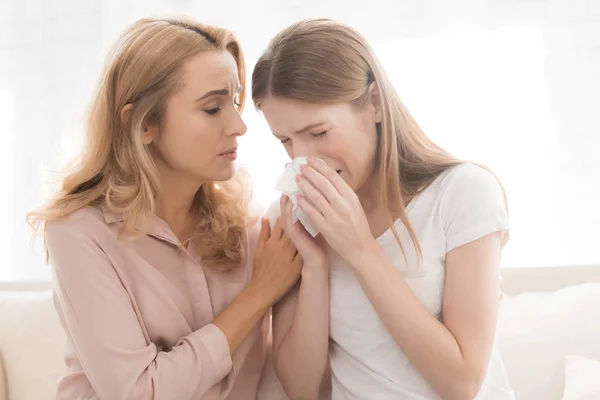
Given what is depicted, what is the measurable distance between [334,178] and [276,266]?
0.32 meters

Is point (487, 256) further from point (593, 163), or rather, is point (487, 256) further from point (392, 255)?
point (593, 163)

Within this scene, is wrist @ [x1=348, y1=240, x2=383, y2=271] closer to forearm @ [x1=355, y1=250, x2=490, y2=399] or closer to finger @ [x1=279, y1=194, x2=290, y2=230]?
forearm @ [x1=355, y1=250, x2=490, y2=399]

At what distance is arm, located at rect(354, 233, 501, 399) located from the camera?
4.55 feet

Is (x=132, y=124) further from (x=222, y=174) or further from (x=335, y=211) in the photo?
(x=335, y=211)

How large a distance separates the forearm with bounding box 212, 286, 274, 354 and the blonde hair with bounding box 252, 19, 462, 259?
1.23 feet

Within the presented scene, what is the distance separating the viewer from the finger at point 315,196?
4.75 feet

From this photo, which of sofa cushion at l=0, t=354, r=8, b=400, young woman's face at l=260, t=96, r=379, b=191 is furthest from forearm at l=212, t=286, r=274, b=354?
sofa cushion at l=0, t=354, r=8, b=400

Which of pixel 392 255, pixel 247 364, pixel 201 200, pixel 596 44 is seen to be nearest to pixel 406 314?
pixel 392 255

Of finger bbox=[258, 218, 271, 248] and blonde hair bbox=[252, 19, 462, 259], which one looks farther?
finger bbox=[258, 218, 271, 248]

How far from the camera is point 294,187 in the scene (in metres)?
1.52

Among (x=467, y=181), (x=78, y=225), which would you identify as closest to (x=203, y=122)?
(x=78, y=225)

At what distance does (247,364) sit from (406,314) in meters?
0.58

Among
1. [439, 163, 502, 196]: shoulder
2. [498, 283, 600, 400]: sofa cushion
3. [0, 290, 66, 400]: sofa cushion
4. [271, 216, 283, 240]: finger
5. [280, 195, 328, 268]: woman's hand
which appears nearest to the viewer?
[439, 163, 502, 196]: shoulder

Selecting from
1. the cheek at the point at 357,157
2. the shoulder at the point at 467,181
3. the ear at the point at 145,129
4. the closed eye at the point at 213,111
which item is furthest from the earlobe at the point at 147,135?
the shoulder at the point at 467,181
